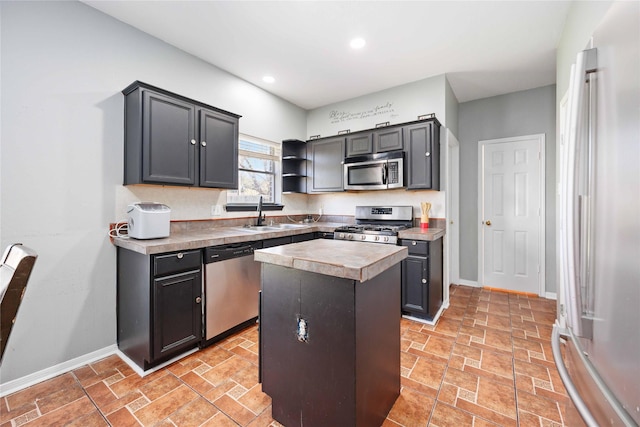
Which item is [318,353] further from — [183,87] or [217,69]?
[217,69]

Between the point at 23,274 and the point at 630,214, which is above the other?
the point at 630,214

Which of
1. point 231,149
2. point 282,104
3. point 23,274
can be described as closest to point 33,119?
point 231,149

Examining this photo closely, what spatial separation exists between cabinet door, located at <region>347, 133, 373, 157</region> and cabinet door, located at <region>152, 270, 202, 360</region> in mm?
2576

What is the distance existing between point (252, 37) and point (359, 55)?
1157 millimetres

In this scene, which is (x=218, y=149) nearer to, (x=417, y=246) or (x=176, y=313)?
(x=176, y=313)

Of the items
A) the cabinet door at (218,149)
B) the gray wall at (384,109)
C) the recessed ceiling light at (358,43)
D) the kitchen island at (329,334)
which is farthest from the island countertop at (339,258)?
the gray wall at (384,109)

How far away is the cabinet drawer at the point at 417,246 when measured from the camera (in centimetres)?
291

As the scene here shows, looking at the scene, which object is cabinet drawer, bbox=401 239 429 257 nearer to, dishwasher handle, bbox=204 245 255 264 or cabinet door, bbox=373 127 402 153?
cabinet door, bbox=373 127 402 153

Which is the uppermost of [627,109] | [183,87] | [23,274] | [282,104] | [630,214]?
[282,104]

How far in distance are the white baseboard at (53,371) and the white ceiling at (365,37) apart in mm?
2875

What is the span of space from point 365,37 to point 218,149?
1.87m

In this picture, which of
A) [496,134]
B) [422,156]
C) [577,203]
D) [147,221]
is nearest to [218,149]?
[147,221]

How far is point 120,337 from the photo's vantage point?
2.35m

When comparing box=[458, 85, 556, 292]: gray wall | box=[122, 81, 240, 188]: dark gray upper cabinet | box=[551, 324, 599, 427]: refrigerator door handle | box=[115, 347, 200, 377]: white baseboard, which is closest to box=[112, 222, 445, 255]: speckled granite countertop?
box=[122, 81, 240, 188]: dark gray upper cabinet
